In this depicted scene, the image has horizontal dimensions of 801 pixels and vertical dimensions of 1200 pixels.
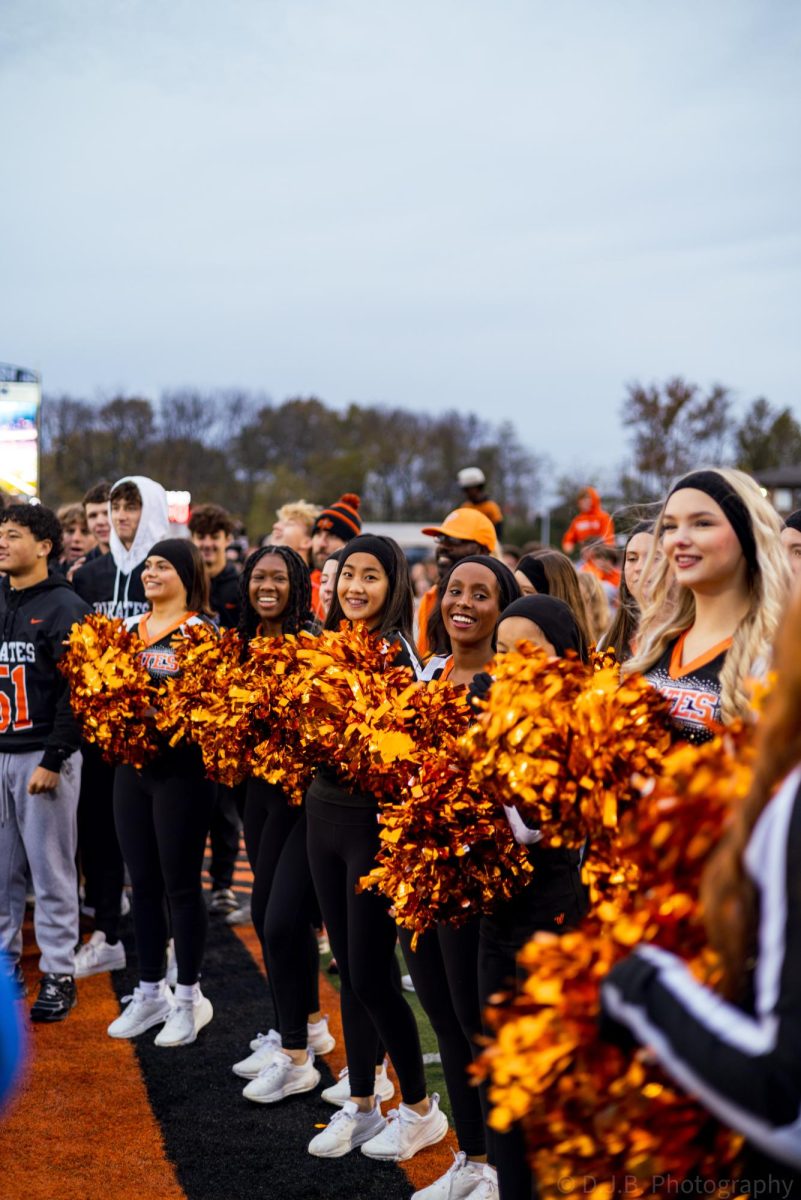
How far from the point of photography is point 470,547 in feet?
17.3

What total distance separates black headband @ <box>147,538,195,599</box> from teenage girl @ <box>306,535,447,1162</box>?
3.78 feet

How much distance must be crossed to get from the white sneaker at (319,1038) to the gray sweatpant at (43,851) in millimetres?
1300

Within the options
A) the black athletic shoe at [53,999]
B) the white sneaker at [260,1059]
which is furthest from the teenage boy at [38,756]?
the white sneaker at [260,1059]

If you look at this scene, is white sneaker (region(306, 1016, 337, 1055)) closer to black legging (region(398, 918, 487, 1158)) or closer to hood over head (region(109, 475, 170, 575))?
black legging (region(398, 918, 487, 1158))

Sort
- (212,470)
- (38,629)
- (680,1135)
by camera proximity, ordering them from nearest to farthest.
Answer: (680,1135)
(38,629)
(212,470)

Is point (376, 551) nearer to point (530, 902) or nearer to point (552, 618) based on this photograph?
point (552, 618)

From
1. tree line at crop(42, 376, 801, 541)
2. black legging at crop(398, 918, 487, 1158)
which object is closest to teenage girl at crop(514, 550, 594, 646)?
black legging at crop(398, 918, 487, 1158)

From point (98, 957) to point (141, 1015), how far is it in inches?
36.5

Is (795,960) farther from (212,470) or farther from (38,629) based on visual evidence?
(212,470)

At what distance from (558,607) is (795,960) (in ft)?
5.74

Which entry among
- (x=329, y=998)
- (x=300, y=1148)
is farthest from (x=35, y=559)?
(x=300, y=1148)

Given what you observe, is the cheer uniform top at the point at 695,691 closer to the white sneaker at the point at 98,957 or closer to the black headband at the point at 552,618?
the black headband at the point at 552,618

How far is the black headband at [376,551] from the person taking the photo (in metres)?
3.98

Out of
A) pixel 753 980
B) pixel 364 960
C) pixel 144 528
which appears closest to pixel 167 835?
pixel 364 960
